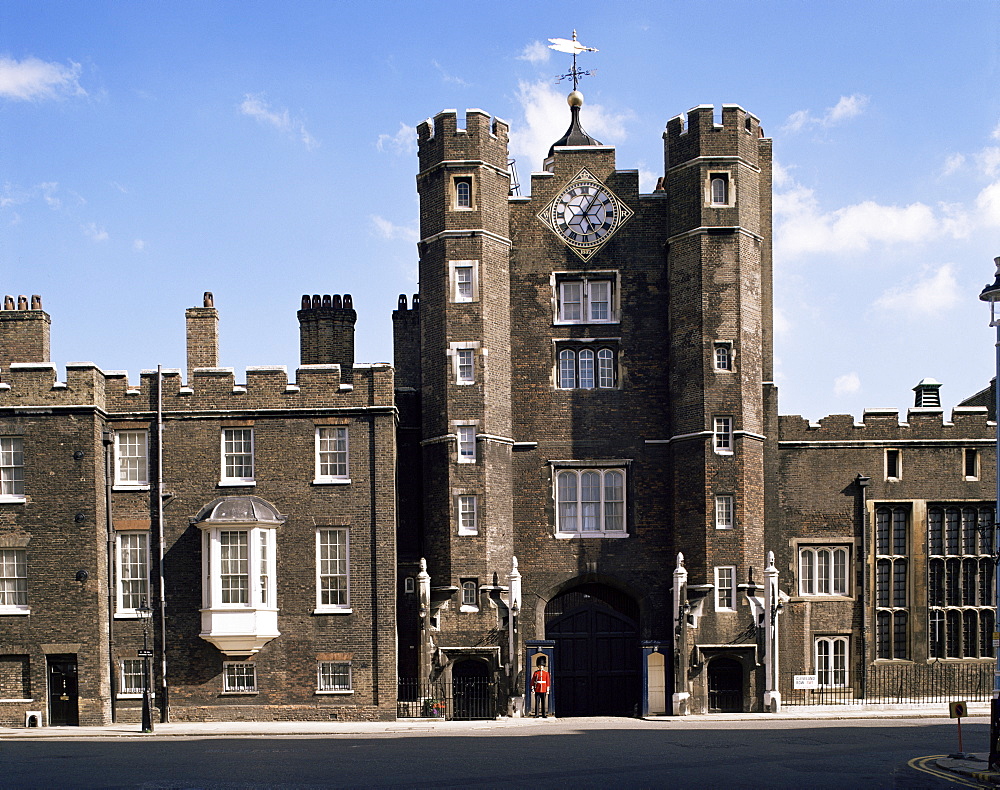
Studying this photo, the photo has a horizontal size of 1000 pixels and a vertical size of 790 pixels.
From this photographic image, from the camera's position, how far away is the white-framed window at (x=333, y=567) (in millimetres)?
41344

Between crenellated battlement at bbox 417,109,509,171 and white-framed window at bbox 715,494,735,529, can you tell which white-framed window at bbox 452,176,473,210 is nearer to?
crenellated battlement at bbox 417,109,509,171

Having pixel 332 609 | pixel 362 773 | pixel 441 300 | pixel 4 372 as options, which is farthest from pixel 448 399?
pixel 362 773

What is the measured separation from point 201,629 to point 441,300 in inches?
502

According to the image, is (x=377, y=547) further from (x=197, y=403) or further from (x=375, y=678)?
(x=197, y=403)

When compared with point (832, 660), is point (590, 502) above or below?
above

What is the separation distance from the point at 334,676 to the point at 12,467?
11464 mm

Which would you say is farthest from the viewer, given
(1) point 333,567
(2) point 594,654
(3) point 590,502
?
(3) point 590,502

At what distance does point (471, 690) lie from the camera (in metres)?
41.6

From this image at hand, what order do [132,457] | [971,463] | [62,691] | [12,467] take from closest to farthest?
[62,691] → [12,467] → [132,457] → [971,463]

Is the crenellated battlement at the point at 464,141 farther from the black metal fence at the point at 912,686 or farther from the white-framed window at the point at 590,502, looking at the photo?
the black metal fence at the point at 912,686

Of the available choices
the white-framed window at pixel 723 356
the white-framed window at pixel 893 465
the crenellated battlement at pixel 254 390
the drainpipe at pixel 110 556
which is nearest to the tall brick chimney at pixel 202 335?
the crenellated battlement at pixel 254 390

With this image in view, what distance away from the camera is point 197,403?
4181 cm

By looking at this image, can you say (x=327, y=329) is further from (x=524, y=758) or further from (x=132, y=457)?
(x=524, y=758)

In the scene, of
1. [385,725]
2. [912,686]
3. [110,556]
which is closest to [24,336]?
[110,556]
